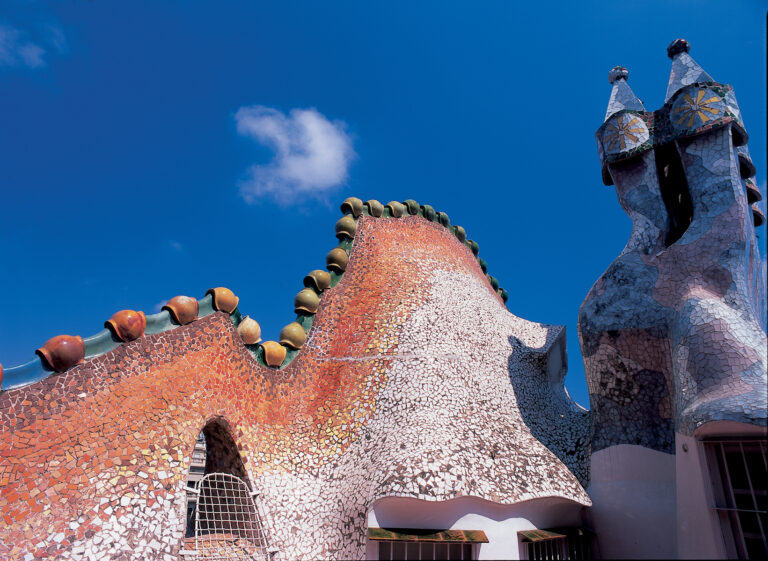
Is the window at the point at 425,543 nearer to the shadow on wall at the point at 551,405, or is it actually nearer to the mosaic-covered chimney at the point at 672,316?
the mosaic-covered chimney at the point at 672,316

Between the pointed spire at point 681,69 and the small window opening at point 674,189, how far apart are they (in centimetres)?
75

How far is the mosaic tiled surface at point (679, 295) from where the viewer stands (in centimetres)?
495

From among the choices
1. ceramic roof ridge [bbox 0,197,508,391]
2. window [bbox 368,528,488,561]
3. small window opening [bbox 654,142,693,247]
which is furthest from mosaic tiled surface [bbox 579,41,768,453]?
ceramic roof ridge [bbox 0,197,508,391]

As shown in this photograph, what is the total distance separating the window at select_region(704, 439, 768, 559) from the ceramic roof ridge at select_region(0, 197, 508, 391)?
463 cm

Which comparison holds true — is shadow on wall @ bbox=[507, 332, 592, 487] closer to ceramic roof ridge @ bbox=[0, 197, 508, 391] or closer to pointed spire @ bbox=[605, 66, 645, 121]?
ceramic roof ridge @ bbox=[0, 197, 508, 391]

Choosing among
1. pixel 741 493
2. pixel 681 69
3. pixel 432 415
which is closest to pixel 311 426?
pixel 432 415

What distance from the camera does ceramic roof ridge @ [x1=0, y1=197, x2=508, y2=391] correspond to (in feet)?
14.8

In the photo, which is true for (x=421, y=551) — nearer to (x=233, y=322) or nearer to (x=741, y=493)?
(x=741, y=493)

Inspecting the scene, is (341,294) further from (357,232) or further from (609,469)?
(609,469)

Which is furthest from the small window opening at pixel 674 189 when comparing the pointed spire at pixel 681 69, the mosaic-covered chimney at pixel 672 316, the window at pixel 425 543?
the window at pixel 425 543

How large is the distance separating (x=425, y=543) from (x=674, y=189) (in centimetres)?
567

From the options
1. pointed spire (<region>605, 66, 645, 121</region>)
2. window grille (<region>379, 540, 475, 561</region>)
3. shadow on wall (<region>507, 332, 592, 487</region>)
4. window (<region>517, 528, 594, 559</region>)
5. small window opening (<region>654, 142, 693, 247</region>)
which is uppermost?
pointed spire (<region>605, 66, 645, 121</region>)

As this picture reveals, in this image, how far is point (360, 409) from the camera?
6137mm

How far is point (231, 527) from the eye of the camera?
5227 mm
